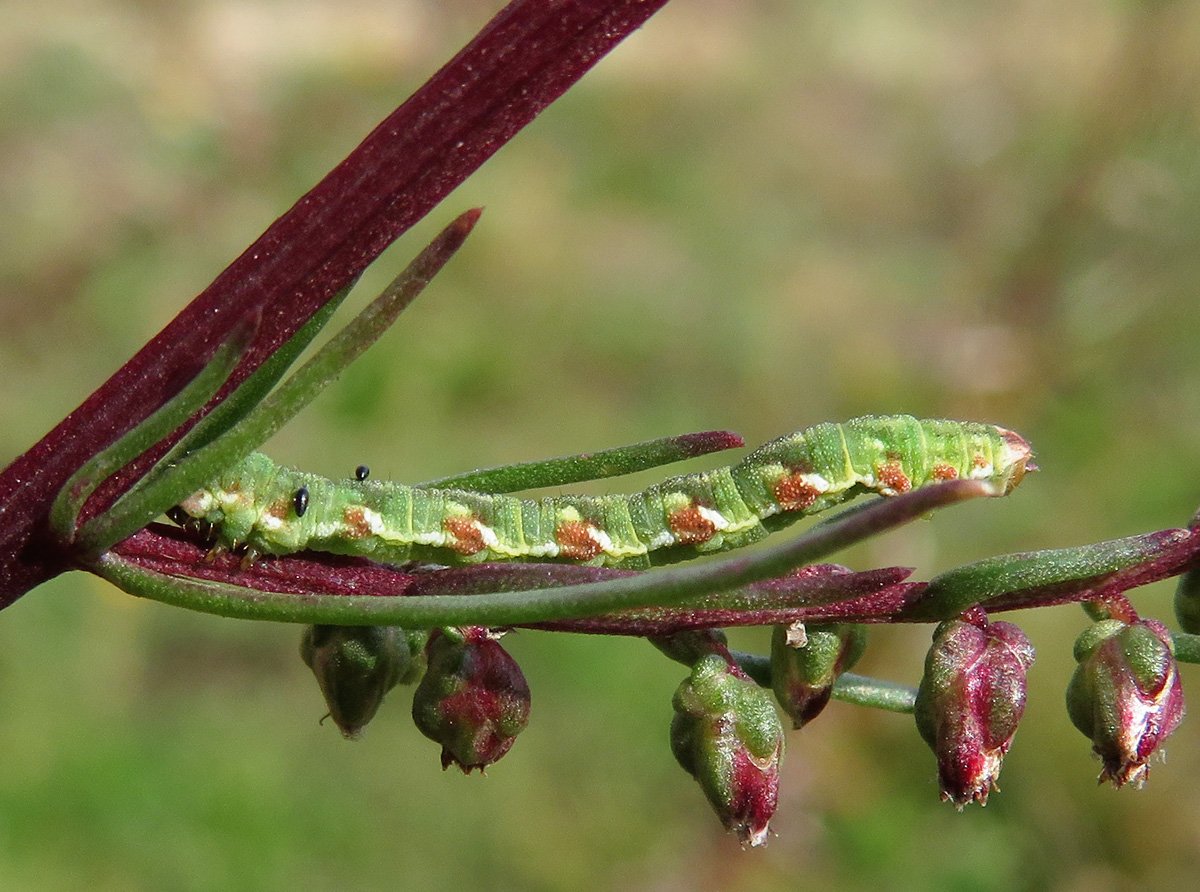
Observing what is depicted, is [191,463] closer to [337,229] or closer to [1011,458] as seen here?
[337,229]

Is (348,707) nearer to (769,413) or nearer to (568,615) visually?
(568,615)

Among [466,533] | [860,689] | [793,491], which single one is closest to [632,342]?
[793,491]

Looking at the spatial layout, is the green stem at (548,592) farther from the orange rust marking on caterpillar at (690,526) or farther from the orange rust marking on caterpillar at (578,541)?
the orange rust marking on caterpillar at (690,526)

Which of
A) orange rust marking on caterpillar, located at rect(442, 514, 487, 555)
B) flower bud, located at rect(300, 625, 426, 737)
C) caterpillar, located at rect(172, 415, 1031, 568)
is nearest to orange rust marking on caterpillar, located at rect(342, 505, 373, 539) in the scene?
caterpillar, located at rect(172, 415, 1031, 568)

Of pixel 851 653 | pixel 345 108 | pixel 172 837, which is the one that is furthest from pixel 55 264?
pixel 851 653

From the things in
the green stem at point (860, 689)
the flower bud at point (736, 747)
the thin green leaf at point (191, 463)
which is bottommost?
the flower bud at point (736, 747)

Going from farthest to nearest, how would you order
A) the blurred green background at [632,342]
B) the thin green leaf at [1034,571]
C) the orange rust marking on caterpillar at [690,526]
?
the blurred green background at [632,342] → the orange rust marking on caterpillar at [690,526] → the thin green leaf at [1034,571]

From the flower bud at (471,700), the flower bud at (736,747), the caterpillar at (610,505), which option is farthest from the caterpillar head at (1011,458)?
the flower bud at (471,700)
